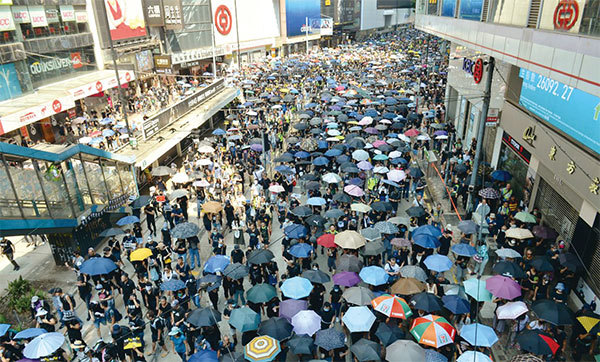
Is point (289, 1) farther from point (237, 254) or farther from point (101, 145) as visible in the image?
point (237, 254)

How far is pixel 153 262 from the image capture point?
11805 mm

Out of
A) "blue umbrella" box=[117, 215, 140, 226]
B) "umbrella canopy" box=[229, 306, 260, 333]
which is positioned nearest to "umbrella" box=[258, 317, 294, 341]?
"umbrella canopy" box=[229, 306, 260, 333]

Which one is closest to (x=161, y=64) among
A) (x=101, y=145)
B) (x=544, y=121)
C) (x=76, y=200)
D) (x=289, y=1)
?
(x=101, y=145)

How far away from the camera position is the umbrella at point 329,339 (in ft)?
27.2

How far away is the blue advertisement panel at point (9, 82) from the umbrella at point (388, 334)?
23.6 metres

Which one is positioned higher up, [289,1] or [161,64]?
[289,1]

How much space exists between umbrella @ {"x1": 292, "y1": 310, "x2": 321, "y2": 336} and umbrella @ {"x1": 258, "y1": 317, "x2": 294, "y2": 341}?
157mm

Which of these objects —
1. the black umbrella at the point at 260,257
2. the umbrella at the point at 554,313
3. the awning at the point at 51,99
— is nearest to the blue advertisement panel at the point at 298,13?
the awning at the point at 51,99

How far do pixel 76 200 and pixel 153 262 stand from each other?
181 inches

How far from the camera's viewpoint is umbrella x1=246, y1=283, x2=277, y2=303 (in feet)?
32.0

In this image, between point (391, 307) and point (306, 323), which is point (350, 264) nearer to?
point (391, 307)

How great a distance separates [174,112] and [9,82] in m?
8.78

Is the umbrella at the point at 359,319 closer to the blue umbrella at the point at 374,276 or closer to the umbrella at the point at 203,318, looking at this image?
the blue umbrella at the point at 374,276

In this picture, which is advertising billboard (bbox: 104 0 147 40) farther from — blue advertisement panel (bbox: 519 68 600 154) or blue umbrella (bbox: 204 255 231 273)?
blue advertisement panel (bbox: 519 68 600 154)
